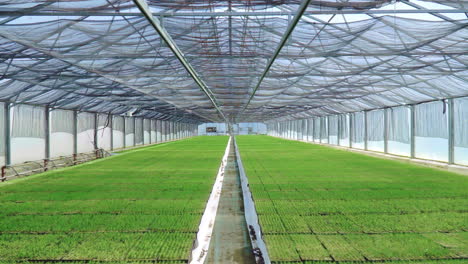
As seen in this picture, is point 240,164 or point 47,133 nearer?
point 240,164

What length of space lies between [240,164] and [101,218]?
28.7 ft

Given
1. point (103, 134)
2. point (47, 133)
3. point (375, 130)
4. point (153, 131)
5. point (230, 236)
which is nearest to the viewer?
point (230, 236)

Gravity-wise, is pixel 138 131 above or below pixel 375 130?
above

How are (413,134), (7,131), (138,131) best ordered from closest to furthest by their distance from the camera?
(7,131), (413,134), (138,131)

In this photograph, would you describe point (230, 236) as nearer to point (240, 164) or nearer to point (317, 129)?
point (240, 164)

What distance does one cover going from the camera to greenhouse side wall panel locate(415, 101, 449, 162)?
17.4m

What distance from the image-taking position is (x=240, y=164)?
1400 cm

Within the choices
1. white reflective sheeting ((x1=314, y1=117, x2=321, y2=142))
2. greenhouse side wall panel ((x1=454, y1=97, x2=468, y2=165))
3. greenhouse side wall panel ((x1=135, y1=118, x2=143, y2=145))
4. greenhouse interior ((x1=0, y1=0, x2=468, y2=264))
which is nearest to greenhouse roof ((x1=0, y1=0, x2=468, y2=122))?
greenhouse interior ((x1=0, y1=0, x2=468, y2=264))

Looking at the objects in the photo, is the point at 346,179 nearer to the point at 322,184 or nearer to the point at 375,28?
the point at 322,184

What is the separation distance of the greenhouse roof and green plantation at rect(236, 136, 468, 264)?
4067 mm

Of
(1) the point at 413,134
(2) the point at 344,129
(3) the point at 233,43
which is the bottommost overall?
(1) the point at 413,134

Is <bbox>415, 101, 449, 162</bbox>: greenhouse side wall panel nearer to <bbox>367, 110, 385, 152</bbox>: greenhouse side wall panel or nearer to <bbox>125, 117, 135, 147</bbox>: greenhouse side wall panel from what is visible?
<bbox>367, 110, 385, 152</bbox>: greenhouse side wall panel

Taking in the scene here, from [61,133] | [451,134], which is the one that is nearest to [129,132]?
[61,133]

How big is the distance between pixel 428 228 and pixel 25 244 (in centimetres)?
626
